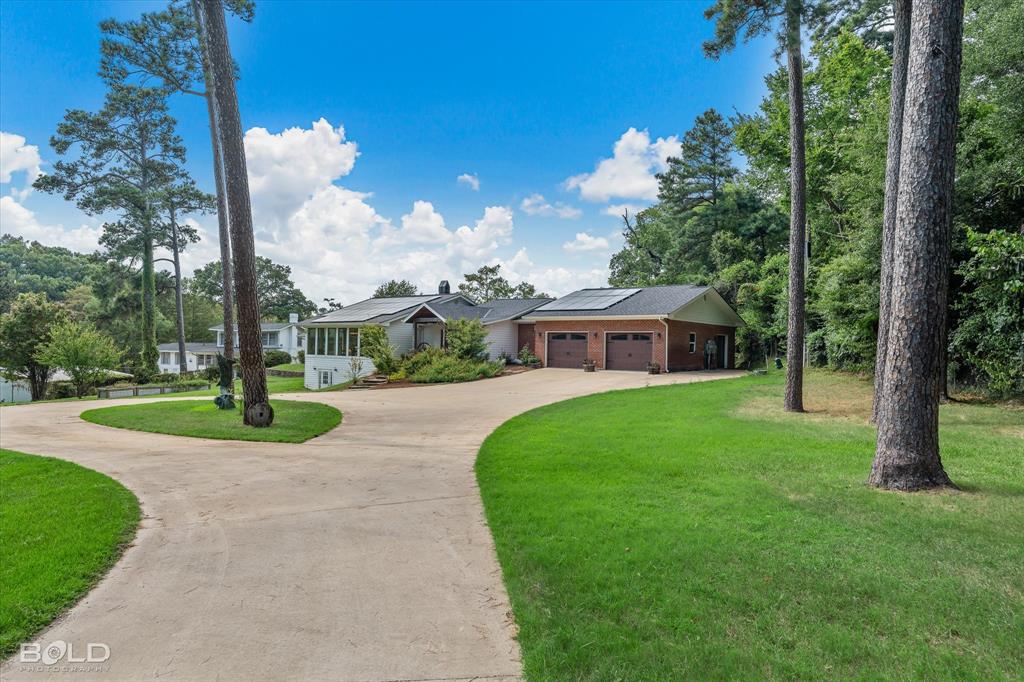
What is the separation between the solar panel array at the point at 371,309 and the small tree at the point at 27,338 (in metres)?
11.7

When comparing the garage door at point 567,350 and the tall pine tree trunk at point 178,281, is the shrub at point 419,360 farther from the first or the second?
the tall pine tree trunk at point 178,281

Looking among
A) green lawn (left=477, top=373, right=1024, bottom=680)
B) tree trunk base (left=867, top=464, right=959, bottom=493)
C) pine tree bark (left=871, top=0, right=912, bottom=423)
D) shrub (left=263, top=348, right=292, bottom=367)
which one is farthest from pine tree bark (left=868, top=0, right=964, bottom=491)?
shrub (left=263, top=348, right=292, bottom=367)

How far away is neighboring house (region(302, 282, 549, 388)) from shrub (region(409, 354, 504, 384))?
2.50 m

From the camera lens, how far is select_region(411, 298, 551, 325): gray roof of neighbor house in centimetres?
2496

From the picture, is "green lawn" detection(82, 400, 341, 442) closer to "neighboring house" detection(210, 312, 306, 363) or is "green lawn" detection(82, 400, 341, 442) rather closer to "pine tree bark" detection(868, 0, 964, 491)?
"pine tree bark" detection(868, 0, 964, 491)

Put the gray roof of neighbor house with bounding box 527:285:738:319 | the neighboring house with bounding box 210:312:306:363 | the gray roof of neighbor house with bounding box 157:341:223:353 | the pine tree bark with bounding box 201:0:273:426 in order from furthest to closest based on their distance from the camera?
the gray roof of neighbor house with bounding box 157:341:223:353 → the neighboring house with bounding box 210:312:306:363 → the gray roof of neighbor house with bounding box 527:285:738:319 → the pine tree bark with bounding box 201:0:273:426

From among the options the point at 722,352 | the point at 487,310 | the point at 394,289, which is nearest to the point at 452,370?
the point at 487,310

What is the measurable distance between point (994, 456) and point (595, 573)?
237 inches

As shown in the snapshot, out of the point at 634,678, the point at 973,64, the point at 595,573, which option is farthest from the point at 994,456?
the point at 973,64

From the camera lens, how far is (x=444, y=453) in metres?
7.53

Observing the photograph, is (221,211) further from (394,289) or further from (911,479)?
(394,289)

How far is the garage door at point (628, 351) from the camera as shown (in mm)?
22016

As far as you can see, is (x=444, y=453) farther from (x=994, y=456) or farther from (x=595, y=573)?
(x=994, y=456)

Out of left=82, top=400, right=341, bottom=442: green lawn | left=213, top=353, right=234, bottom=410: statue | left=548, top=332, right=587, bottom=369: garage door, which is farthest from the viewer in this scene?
left=548, top=332, right=587, bottom=369: garage door
